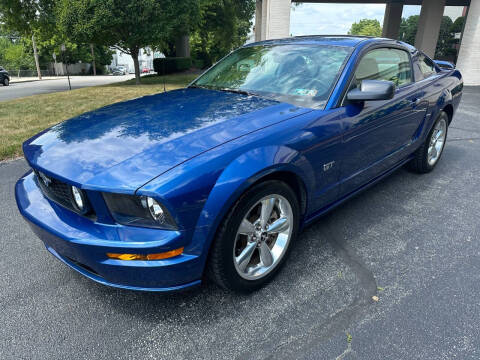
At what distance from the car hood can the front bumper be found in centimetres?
23

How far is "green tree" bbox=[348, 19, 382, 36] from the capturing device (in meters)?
84.2

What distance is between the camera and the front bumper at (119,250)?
5.76 ft

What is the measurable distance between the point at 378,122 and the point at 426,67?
5.67 ft

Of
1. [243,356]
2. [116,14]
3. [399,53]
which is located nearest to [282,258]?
[243,356]

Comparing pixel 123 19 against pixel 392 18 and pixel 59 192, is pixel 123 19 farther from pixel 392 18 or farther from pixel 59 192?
pixel 392 18

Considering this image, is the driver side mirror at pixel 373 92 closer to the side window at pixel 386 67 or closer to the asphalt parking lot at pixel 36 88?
the side window at pixel 386 67

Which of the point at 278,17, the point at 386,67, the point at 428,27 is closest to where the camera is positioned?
the point at 386,67

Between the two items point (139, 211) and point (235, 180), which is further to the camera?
point (235, 180)

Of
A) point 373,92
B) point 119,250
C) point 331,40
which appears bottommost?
point 119,250

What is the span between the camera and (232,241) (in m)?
2.00

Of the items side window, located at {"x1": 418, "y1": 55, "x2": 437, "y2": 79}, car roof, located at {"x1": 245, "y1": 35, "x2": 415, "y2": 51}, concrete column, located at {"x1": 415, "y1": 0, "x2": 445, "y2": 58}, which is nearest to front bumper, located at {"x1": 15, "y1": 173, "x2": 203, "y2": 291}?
car roof, located at {"x1": 245, "y1": 35, "x2": 415, "y2": 51}

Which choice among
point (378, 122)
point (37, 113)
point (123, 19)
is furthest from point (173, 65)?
point (378, 122)

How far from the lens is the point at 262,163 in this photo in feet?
6.66

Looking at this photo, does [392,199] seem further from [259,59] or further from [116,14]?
[116,14]
